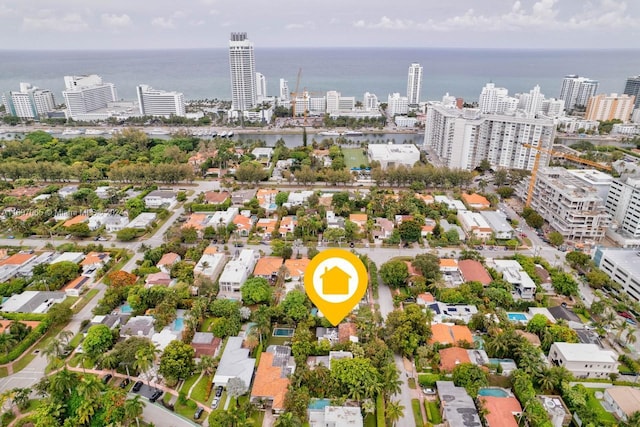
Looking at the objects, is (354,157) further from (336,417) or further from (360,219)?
(336,417)

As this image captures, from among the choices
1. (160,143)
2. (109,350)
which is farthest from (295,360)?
(160,143)

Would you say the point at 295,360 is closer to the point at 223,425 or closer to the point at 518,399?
the point at 223,425

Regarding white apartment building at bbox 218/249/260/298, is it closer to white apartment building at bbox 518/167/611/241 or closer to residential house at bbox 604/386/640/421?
residential house at bbox 604/386/640/421

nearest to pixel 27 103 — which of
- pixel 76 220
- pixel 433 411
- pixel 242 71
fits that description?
pixel 242 71

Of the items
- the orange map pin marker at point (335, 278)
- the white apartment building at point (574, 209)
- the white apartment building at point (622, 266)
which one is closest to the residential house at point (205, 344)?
the orange map pin marker at point (335, 278)

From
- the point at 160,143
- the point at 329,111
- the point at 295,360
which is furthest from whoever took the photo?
the point at 329,111

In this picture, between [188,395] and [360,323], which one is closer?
[188,395]

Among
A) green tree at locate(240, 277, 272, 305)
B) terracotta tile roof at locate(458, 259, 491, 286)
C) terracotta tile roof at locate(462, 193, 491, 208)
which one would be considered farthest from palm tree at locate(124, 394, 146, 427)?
terracotta tile roof at locate(462, 193, 491, 208)
